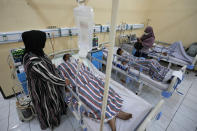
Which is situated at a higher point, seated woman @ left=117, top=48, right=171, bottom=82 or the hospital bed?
seated woman @ left=117, top=48, right=171, bottom=82

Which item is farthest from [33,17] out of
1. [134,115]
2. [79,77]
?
[134,115]

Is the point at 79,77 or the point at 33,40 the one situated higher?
the point at 33,40

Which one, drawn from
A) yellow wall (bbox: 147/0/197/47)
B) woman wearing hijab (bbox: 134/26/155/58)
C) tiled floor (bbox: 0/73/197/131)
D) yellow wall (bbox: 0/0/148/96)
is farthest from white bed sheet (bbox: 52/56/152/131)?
yellow wall (bbox: 147/0/197/47)

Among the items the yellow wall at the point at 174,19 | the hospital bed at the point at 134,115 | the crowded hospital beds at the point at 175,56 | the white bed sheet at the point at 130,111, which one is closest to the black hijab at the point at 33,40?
the hospital bed at the point at 134,115

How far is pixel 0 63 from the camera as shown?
1972mm

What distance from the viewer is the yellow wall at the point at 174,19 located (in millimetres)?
3609

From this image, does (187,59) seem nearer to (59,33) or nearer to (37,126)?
(59,33)

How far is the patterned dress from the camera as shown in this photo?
123cm

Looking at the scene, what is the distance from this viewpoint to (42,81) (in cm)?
136

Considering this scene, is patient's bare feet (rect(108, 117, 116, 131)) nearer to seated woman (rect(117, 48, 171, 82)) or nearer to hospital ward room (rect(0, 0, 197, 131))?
hospital ward room (rect(0, 0, 197, 131))

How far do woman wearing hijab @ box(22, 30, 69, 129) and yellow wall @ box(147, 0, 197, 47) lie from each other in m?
4.57

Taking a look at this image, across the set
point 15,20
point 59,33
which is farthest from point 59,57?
point 15,20

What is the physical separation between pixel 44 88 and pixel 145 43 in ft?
9.51

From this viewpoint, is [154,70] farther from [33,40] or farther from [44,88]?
[33,40]
